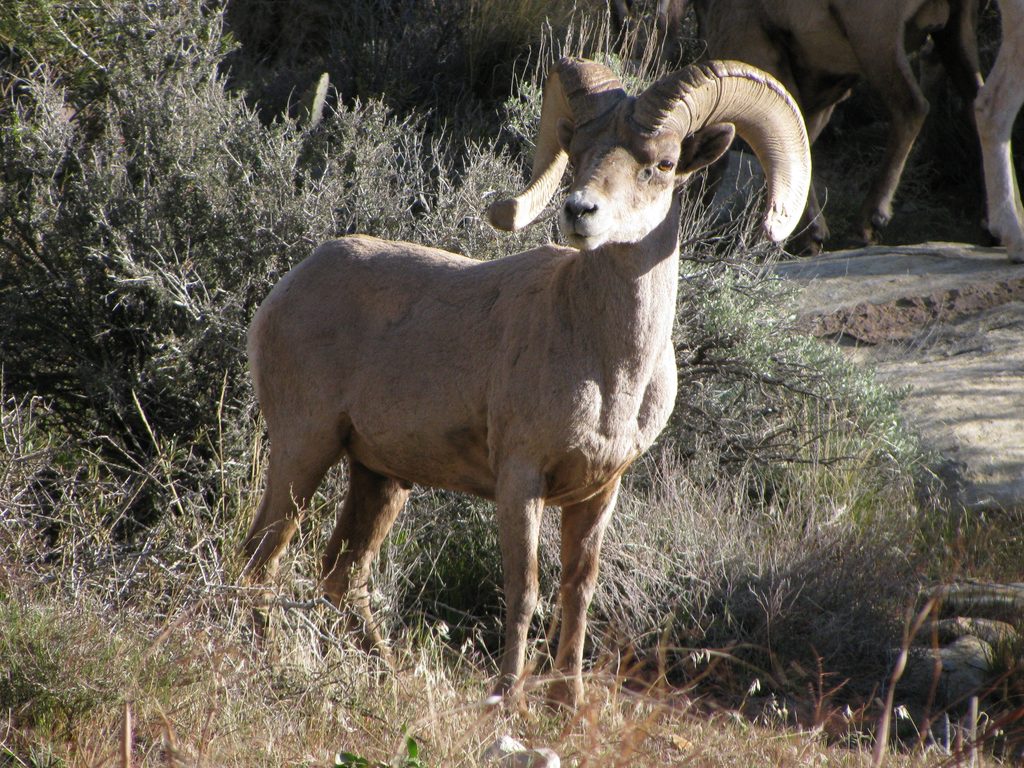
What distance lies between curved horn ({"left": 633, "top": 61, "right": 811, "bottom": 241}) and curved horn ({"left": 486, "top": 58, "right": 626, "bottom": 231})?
183 mm

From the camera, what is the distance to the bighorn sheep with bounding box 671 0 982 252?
926 cm

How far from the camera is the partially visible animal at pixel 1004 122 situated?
27.7 feet

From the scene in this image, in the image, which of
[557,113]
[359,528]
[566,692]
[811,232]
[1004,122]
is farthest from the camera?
[811,232]

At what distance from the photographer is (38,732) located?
3.68 meters

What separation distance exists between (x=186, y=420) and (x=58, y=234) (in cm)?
124

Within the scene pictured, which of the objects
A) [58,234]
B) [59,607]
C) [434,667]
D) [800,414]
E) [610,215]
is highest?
[610,215]

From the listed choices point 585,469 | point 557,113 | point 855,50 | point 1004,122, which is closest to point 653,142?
point 557,113

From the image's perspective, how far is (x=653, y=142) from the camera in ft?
13.1

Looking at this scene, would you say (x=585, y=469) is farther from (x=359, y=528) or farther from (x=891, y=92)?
(x=891, y=92)

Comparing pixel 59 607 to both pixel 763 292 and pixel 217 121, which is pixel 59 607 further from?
pixel 763 292

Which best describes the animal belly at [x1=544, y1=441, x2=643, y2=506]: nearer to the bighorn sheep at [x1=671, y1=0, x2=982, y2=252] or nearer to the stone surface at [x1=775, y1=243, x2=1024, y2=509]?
the stone surface at [x1=775, y1=243, x2=1024, y2=509]

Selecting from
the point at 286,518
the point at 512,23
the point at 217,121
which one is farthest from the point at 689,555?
the point at 512,23

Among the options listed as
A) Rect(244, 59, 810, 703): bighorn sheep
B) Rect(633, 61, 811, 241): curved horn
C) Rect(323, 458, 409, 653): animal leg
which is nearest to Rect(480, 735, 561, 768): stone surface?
Rect(244, 59, 810, 703): bighorn sheep

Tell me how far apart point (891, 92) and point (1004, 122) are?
40.6 inches
